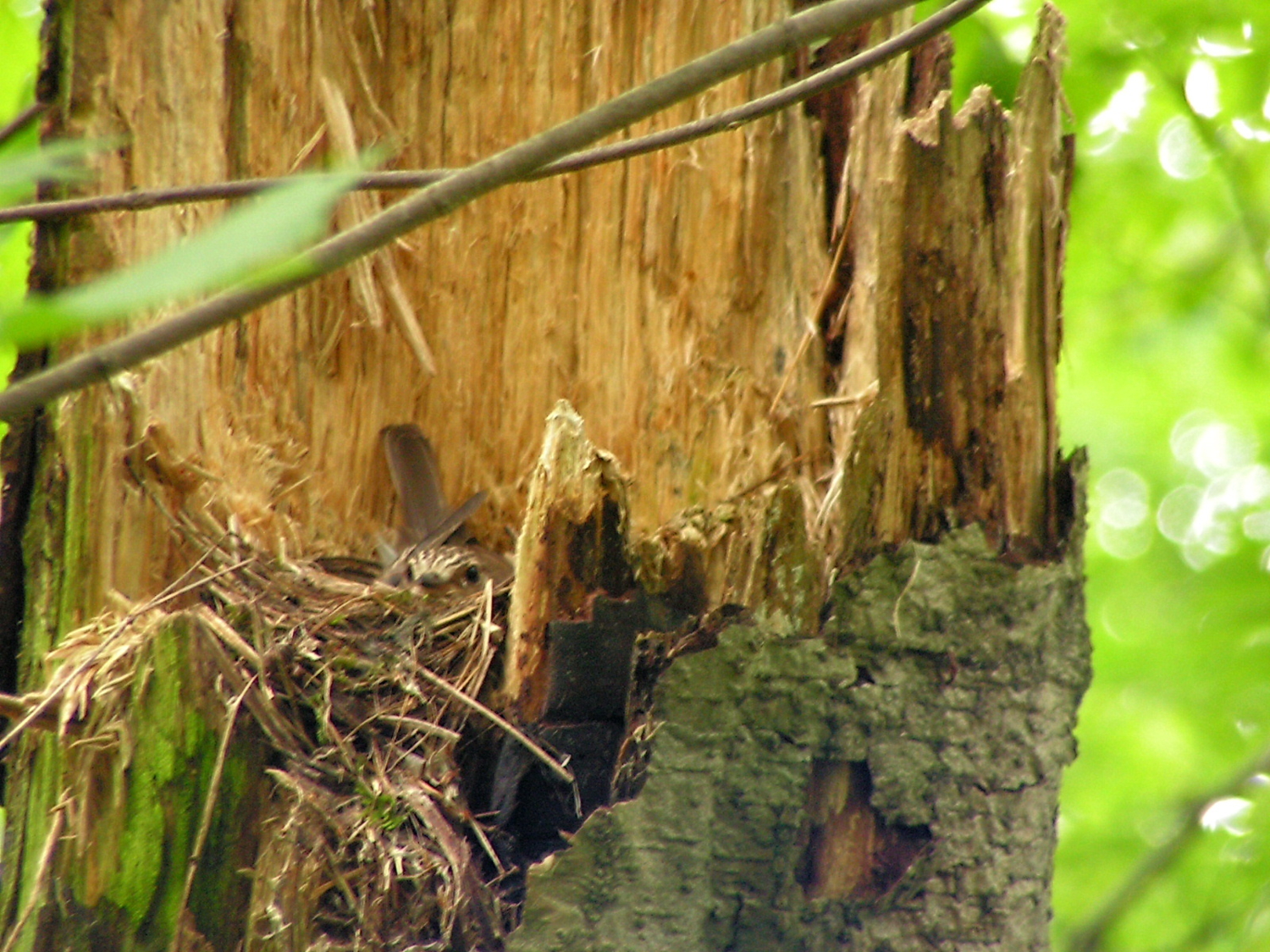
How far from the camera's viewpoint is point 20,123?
1565 mm

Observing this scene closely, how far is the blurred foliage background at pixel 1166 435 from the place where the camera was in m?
3.33

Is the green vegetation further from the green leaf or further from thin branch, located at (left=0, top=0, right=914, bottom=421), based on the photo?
the green leaf

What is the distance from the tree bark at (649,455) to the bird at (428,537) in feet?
0.24

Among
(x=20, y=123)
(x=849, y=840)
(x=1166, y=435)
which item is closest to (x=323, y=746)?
(x=849, y=840)

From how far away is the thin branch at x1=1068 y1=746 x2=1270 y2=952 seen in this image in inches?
139

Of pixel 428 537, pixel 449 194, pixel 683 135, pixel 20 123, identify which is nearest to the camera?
pixel 449 194

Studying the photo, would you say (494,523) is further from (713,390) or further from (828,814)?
(828,814)

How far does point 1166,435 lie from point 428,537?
4095 millimetres

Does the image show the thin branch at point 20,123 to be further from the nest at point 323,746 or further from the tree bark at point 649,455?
the nest at point 323,746

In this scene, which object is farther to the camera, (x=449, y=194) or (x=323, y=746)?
(x=323, y=746)

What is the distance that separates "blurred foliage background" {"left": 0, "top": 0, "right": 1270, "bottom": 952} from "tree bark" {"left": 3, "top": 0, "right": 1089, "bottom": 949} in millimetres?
736

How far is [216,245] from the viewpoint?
1.32 feet

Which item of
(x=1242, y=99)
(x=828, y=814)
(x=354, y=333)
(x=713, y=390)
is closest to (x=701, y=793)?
(x=828, y=814)

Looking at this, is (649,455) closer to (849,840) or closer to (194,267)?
(849,840)
